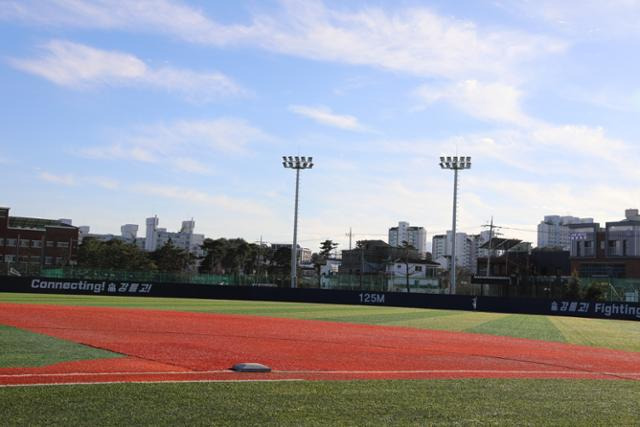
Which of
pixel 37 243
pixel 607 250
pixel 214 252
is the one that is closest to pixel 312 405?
pixel 607 250

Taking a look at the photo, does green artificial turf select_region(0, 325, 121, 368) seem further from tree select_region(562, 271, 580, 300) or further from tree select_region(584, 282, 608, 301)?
tree select_region(562, 271, 580, 300)

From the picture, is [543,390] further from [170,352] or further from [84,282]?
[84,282]

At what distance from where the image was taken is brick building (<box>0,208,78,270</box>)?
384 feet

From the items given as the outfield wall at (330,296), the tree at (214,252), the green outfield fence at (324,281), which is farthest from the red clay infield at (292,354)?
the tree at (214,252)

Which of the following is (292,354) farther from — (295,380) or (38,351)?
(38,351)

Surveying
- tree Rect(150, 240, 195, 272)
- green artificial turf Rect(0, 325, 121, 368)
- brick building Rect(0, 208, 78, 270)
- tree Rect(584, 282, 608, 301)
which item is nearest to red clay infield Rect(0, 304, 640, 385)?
green artificial turf Rect(0, 325, 121, 368)

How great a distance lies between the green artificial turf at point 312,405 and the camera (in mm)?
7199

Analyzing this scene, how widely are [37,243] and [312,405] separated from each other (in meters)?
123

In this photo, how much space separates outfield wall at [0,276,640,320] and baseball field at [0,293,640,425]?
94.3ft

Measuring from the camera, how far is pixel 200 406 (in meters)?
7.76

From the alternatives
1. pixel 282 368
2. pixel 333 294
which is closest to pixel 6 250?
pixel 333 294

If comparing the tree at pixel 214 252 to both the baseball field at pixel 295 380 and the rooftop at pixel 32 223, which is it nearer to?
the rooftop at pixel 32 223

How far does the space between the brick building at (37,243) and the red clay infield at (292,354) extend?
102m

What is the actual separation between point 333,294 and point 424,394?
147 feet
